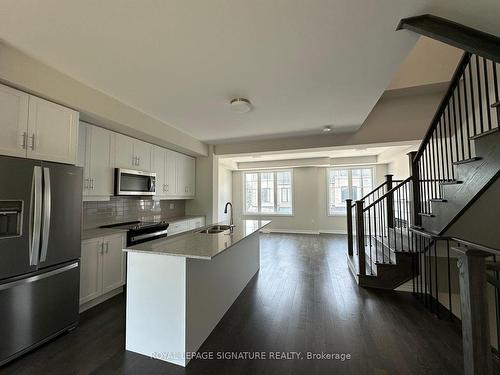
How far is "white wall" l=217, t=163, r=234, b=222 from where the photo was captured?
7910 mm

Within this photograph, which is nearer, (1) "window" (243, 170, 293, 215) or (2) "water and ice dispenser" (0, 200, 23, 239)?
(2) "water and ice dispenser" (0, 200, 23, 239)

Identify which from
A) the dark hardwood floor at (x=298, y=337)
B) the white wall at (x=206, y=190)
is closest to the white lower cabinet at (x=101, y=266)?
the dark hardwood floor at (x=298, y=337)

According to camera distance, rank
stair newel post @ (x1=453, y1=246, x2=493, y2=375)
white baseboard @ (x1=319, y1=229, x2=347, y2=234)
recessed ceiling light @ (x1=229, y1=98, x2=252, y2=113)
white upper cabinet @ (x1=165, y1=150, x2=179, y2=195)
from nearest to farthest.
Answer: stair newel post @ (x1=453, y1=246, x2=493, y2=375), recessed ceiling light @ (x1=229, y1=98, x2=252, y2=113), white upper cabinet @ (x1=165, y1=150, x2=179, y2=195), white baseboard @ (x1=319, y1=229, x2=347, y2=234)

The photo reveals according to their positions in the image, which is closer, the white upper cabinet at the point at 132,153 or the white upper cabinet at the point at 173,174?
the white upper cabinet at the point at 132,153

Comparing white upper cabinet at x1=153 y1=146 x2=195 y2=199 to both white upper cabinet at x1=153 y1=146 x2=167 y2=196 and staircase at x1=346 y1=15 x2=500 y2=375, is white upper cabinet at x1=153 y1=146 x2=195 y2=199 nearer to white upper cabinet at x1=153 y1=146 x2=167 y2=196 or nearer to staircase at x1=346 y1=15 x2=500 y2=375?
white upper cabinet at x1=153 y1=146 x2=167 y2=196

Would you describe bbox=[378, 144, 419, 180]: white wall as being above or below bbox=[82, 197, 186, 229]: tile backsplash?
above

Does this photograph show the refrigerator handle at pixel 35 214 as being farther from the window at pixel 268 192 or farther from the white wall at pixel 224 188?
the window at pixel 268 192

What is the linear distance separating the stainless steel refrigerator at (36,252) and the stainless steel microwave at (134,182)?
3.07 ft

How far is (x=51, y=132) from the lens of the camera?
7.20 ft

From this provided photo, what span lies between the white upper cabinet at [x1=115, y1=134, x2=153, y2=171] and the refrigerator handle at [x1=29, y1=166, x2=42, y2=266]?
4.47 ft

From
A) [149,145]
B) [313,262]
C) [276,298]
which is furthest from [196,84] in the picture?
[313,262]

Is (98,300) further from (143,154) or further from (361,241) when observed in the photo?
(361,241)

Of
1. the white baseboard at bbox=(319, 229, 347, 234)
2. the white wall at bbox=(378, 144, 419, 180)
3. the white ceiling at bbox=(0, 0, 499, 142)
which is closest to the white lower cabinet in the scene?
the white ceiling at bbox=(0, 0, 499, 142)

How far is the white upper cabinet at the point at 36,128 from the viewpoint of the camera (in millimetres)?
1893
